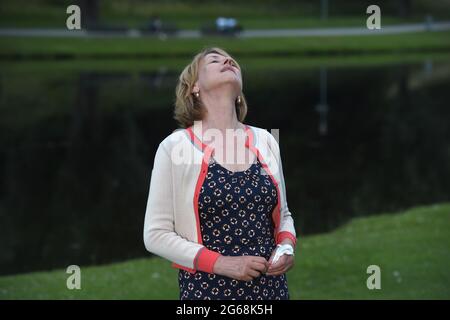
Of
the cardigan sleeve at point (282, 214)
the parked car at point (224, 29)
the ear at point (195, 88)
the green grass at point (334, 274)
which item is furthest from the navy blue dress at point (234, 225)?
the parked car at point (224, 29)

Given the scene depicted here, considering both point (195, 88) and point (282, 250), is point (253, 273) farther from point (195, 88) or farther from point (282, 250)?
point (195, 88)

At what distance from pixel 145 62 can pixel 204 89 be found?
38.9 meters

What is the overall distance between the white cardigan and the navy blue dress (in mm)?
50

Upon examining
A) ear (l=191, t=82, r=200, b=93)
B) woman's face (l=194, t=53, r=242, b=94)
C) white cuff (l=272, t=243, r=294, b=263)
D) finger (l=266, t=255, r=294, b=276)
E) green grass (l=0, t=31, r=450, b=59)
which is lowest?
finger (l=266, t=255, r=294, b=276)

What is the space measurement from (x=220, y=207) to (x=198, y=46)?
41.8 metres

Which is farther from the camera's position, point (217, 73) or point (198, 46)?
point (198, 46)

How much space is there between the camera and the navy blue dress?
455cm

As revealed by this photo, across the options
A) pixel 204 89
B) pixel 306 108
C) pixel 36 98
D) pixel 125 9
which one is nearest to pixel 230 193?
pixel 204 89

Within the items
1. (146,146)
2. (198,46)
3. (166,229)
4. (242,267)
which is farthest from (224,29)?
(242,267)

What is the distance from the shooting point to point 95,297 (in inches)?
395

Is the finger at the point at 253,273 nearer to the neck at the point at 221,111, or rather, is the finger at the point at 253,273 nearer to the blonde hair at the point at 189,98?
the neck at the point at 221,111

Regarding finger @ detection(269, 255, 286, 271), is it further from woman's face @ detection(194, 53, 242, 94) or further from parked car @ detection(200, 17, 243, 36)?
parked car @ detection(200, 17, 243, 36)

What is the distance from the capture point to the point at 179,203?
4.59 meters

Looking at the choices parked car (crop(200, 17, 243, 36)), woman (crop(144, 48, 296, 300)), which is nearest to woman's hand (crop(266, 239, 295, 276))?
woman (crop(144, 48, 296, 300))
